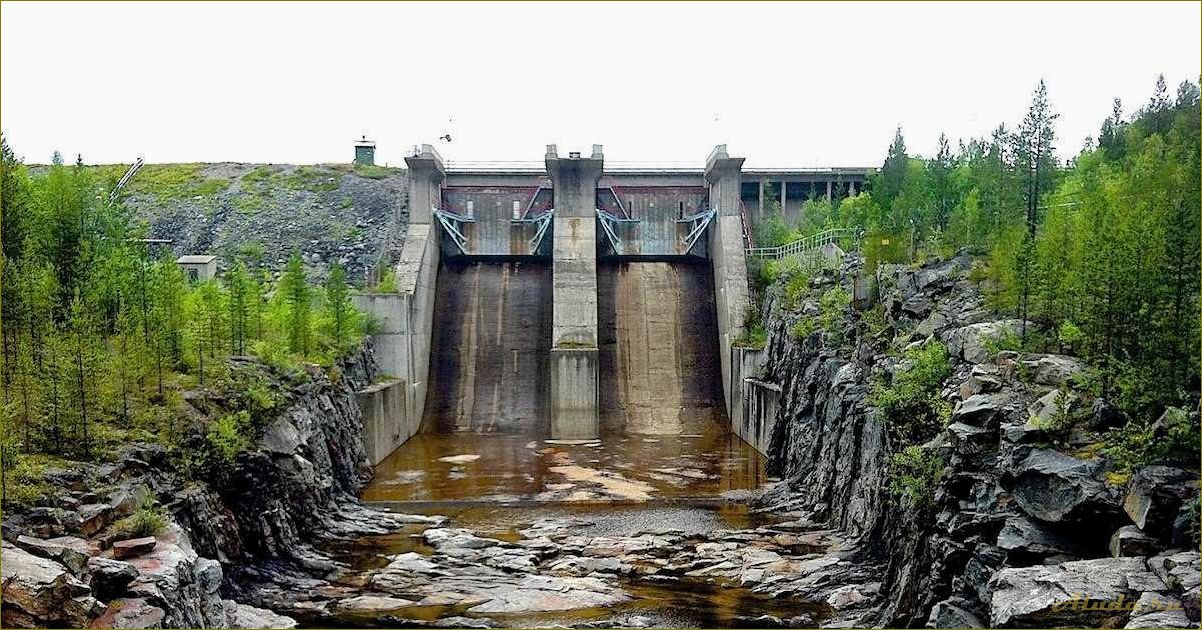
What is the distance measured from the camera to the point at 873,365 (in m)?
24.0

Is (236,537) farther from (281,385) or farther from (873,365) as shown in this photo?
(873,365)

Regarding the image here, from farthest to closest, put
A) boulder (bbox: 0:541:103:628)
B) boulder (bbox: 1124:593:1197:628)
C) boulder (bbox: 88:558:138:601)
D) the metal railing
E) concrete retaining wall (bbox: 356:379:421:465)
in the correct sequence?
the metal railing → concrete retaining wall (bbox: 356:379:421:465) → boulder (bbox: 88:558:138:601) → boulder (bbox: 0:541:103:628) → boulder (bbox: 1124:593:1197:628)

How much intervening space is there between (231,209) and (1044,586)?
145 feet

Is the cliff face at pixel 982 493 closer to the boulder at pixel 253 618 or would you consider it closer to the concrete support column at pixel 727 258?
the boulder at pixel 253 618

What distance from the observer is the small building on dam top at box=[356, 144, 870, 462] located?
37531mm

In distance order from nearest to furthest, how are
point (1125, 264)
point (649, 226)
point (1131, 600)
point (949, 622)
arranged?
1. point (1131, 600)
2. point (949, 622)
3. point (1125, 264)
4. point (649, 226)

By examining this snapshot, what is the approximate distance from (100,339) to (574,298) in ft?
69.2

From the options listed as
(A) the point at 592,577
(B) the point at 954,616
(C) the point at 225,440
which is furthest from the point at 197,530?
(B) the point at 954,616

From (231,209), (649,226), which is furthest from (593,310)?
(231,209)

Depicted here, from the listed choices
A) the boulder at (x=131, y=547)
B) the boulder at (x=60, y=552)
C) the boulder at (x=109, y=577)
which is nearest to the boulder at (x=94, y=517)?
the boulder at (x=131, y=547)

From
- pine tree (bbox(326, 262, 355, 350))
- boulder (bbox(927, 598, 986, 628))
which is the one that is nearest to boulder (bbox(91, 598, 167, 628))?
boulder (bbox(927, 598, 986, 628))

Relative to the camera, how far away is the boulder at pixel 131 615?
41.9 feet

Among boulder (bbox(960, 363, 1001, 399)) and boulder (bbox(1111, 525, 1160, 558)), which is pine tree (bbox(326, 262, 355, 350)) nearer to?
boulder (bbox(960, 363, 1001, 399))

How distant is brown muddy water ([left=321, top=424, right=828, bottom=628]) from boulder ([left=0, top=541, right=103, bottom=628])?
18.0ft
